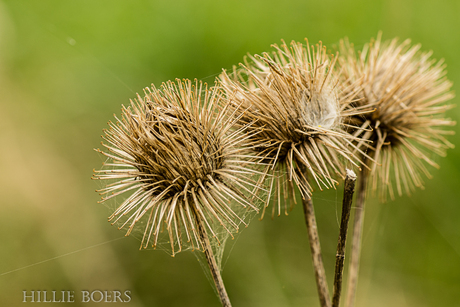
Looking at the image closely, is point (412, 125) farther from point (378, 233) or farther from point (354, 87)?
point (378, 233)

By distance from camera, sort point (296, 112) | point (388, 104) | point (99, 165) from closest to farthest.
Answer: point (296, 112), point (388, 104), point (99, 165)

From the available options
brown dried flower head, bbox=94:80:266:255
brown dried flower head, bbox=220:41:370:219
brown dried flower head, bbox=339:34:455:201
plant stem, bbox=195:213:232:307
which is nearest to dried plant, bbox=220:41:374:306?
brown dried flower head, bbox=220:41:370:219

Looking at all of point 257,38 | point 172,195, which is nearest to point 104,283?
point 172,195

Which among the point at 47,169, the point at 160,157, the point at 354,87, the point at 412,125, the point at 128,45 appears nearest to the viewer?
the point at 160,157

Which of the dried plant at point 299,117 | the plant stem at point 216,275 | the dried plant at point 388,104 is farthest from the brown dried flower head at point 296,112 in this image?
the plant stem at point 216,275

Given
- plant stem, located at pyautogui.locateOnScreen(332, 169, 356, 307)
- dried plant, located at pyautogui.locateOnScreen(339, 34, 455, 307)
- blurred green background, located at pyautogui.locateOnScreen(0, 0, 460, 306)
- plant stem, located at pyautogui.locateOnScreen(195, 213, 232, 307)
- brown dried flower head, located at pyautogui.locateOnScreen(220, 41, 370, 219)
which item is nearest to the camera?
plant stem, located at pyautogui.locateOnScreen(332, 169, 356, 307)

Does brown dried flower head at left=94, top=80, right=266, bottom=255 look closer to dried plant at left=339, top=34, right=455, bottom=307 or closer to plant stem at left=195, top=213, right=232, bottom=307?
plant stem at left=195, top=213, right=232, bottom=307

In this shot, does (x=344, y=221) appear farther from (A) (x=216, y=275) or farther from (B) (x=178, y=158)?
(B) (x=178, y=158)

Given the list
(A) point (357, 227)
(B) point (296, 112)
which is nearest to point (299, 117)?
(B) point (296, 112)

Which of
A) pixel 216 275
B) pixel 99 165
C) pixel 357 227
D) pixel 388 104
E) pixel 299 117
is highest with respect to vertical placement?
pixel 99 165
